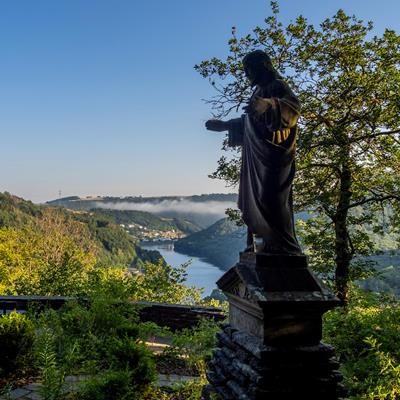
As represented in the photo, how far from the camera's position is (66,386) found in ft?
17.1

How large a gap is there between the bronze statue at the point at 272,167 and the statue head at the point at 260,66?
11cm

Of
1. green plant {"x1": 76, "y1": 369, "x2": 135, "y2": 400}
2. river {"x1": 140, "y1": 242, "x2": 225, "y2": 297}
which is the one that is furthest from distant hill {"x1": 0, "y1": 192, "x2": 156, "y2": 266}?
green plant {"x1": 76, "y1": 369, "x2": 135, "y2": 400}

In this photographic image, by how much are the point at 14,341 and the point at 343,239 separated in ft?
27.6

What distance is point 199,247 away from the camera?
48.8 meters

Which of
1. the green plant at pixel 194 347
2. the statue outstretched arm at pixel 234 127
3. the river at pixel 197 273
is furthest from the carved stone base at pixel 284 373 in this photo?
the river at pixel 197 273

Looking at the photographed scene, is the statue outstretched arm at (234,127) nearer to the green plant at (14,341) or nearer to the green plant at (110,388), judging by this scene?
the green plant at (110,388)

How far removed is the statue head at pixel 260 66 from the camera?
4074mm

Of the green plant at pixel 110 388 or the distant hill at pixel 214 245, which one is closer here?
the green plant at pixel 110 388

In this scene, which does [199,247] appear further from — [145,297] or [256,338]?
[256,338]

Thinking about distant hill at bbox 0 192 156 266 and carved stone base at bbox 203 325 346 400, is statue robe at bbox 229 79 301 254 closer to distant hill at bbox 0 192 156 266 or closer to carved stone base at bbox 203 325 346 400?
Result: carved stone base at bbox 203 325 346 400

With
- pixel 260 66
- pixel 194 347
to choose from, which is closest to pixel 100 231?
pixel 194 347

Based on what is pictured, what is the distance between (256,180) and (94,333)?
14.9 ft

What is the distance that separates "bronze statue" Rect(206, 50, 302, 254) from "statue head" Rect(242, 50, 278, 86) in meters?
0.11

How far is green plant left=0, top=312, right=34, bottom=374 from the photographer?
5.88m
